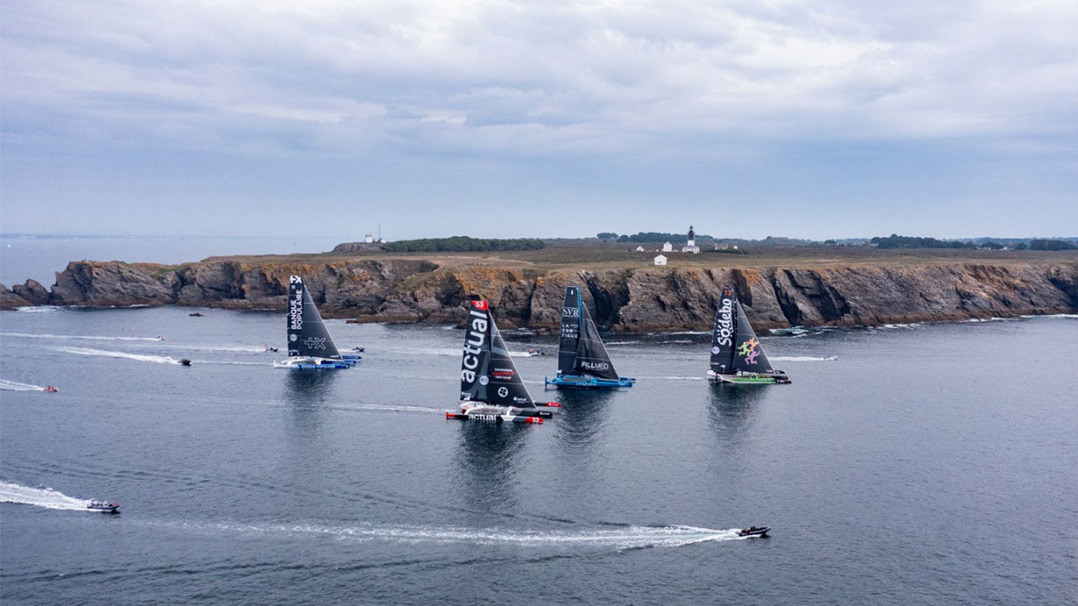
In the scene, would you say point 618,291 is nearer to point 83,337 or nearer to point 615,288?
point 615,288

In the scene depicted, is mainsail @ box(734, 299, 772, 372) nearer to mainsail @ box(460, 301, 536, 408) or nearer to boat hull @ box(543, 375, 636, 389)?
boat hull @ box(543, 375, 636, 389)

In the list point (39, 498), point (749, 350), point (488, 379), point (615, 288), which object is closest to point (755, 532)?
point (488, 379)

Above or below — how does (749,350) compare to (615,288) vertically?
below

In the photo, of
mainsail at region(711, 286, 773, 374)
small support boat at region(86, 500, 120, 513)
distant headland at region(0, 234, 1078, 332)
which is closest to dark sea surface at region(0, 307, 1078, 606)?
small support boat at region(86, 500, 120, 513)

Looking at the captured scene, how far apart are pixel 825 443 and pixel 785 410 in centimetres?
1237

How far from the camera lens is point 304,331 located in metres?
102

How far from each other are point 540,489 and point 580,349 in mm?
37032

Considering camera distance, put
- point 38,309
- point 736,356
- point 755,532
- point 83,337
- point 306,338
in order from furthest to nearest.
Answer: point 38,309 < point 83,337 < point 306,338 < point 736,356 < point 755,532

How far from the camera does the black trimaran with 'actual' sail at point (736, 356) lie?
3615 inches

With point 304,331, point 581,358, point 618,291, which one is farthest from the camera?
point 618,291

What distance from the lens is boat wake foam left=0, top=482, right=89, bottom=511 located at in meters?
50.4

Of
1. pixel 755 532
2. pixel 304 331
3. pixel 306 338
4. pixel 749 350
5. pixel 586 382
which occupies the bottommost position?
pixel 755 532

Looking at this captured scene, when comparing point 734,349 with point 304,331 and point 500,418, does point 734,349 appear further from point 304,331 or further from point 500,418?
point 304,331

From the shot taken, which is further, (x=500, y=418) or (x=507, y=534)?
(x=500, y=418)
